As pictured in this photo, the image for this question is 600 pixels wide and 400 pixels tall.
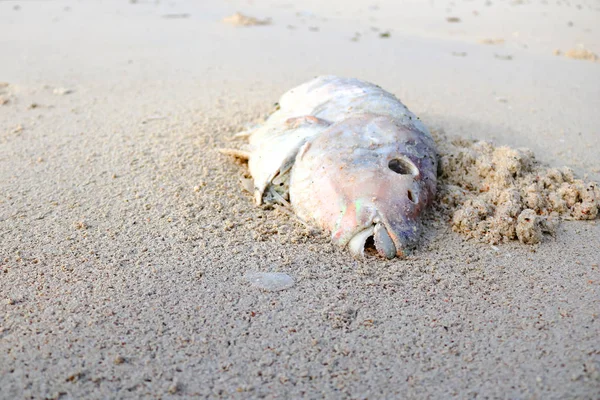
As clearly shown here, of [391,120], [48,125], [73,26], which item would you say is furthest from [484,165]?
[73,26]

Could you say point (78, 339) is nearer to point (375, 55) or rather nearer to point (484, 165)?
point (484, 165)

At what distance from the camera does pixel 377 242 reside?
2494 millimetres

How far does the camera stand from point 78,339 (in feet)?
6.43

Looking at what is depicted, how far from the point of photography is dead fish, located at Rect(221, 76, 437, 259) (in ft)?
8.33

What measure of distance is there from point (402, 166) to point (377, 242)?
1.70ft

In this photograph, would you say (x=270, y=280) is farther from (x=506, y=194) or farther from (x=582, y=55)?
(x=582, y=55)

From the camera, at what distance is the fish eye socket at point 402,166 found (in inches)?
108

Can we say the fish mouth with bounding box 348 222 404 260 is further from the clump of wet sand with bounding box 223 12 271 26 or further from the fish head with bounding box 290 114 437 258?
the clump of wet sand with bounding box 223 12 271 26

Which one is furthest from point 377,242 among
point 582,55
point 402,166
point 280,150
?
point 582,55

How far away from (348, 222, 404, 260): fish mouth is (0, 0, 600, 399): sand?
6cm

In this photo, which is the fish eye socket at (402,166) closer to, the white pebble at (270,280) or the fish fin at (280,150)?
the fish fin at (280,150)

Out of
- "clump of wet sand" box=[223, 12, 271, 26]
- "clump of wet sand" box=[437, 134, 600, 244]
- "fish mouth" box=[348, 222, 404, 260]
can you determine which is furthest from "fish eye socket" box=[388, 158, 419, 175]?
"clump of wet sand" box=[223, 12, 271, 26]

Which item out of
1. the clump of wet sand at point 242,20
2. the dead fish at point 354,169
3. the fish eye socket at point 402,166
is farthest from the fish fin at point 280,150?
the clump of wet sand at point 242,20

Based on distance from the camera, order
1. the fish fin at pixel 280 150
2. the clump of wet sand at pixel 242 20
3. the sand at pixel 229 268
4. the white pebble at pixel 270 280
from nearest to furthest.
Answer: the sand at pixel 229 268 < the white pebble at pixel 270 280 < the fish fin at pixel 280 150 < the clump of wet sand at pixel 242 20
